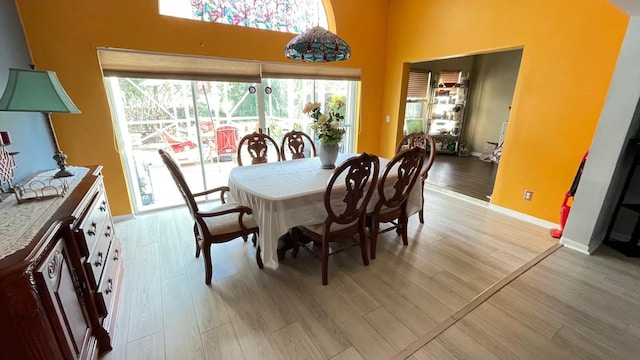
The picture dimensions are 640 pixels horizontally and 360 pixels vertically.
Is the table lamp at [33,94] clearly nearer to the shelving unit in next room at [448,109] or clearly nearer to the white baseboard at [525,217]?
the white baseboard at [525,217]

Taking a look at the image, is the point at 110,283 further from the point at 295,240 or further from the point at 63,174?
the point at 295,240

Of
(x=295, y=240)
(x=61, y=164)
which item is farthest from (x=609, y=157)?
(x=61, y=164)

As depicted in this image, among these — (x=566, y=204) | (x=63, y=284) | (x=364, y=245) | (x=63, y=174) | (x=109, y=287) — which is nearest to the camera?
(x=63, y=284)

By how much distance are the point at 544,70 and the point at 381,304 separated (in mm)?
3069

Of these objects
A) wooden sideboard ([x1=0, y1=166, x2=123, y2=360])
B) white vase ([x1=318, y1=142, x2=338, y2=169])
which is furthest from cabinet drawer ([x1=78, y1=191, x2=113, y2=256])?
white vase ([x1=318, y1=142, x2=338, y2=169])

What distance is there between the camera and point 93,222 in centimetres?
155

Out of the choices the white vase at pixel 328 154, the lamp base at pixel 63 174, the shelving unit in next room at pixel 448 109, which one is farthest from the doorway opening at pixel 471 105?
the lamp base at pixel 63 174

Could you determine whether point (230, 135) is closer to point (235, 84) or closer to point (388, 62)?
point (235, 84)

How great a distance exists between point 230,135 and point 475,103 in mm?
6158

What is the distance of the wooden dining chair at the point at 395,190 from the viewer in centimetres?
208

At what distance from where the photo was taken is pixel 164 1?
2939 millimetres

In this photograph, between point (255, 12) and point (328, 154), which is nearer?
point (328, 154)

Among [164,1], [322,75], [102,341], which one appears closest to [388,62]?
[322,75]

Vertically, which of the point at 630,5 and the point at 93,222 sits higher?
the point at 630,5
